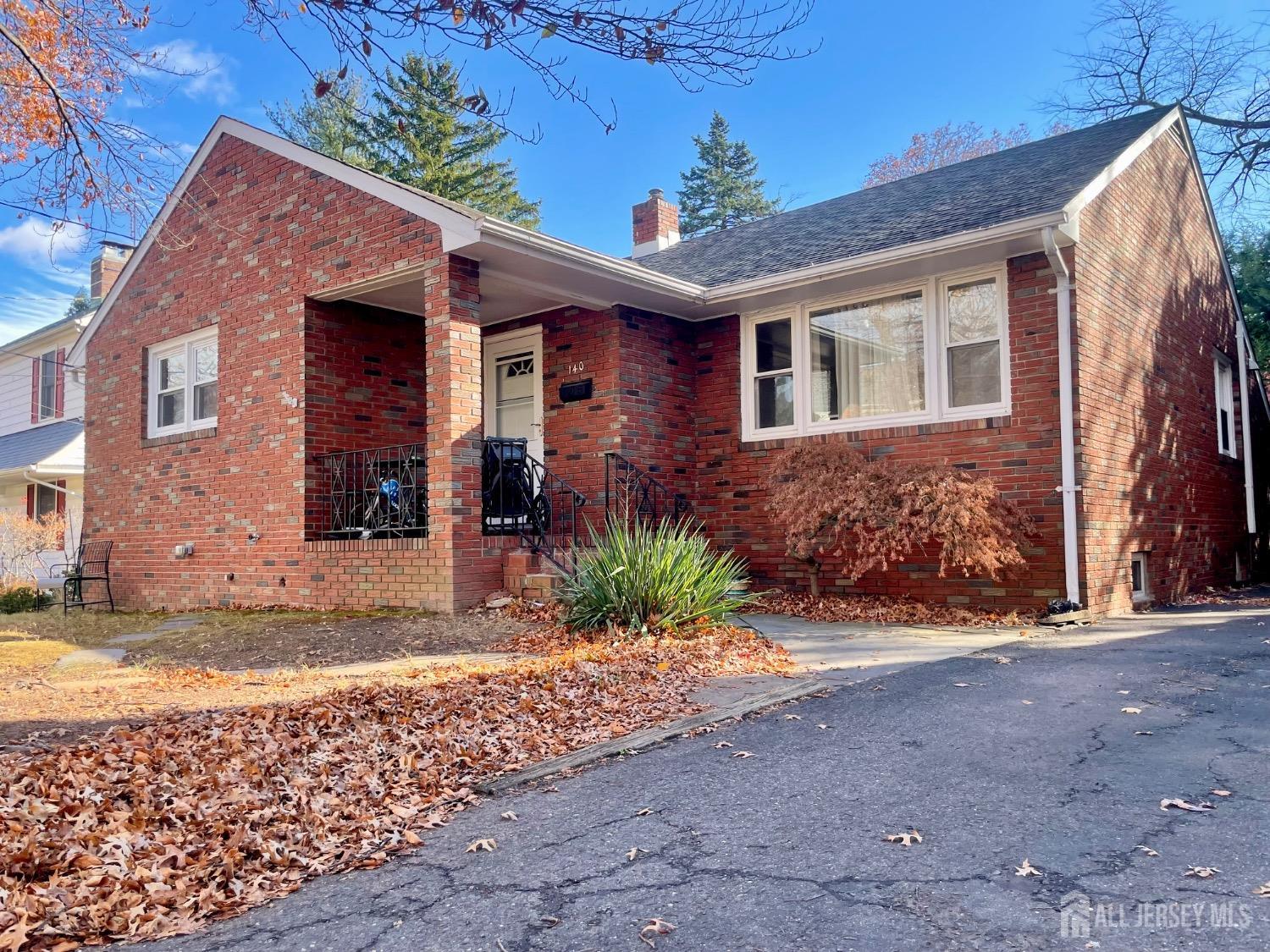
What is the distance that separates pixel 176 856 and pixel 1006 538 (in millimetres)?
6760

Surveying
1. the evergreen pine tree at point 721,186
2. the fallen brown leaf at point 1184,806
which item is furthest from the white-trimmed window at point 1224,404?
the evergreen pine tree at point 721,186

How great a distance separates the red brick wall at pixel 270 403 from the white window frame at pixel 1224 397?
10.5 m

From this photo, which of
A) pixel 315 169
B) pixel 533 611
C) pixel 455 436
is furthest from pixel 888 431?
pixel 315 169

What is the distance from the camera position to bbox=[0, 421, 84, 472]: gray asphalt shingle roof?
1767 cm

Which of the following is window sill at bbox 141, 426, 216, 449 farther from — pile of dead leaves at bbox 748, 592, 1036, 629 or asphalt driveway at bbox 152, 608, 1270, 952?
asphalt driveway at bbox 152, 608, 1270, 952

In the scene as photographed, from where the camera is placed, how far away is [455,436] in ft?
27.7

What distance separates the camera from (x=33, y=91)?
787cm

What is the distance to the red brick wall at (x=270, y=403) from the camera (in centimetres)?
862

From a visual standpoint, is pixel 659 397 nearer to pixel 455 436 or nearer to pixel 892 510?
pixel 455 436

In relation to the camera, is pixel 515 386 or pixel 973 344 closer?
pixel 973 344

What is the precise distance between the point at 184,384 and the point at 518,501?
17.9 ft

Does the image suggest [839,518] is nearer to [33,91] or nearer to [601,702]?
[601,702]

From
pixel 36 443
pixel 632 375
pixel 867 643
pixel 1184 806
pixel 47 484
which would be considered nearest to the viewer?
pixel 1184 806

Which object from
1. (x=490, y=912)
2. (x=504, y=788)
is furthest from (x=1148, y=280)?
(x=490, y=912)
